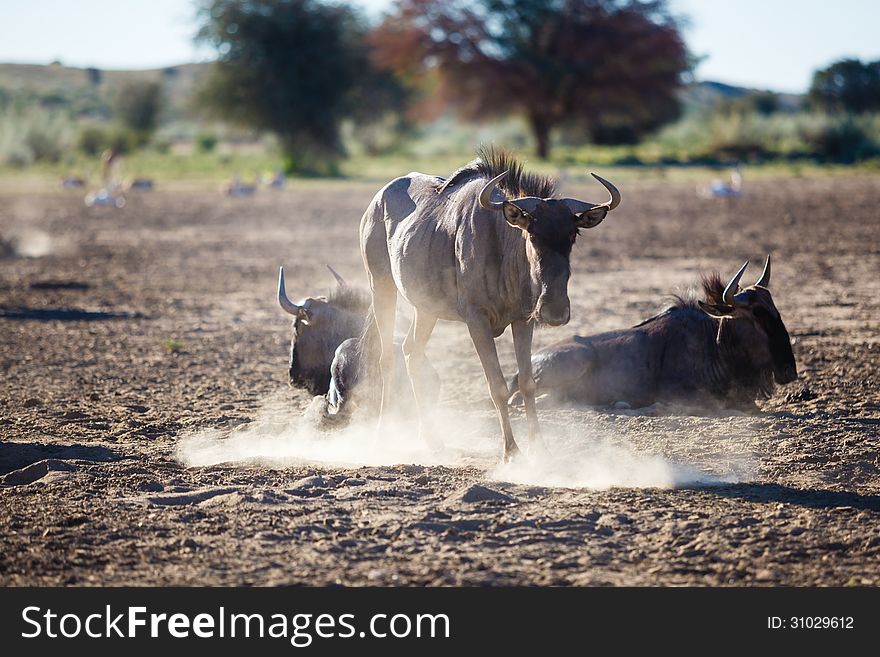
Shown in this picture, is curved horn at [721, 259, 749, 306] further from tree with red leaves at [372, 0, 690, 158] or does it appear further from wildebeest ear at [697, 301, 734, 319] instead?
tree with red leaves at [372, 0, 690, 158]

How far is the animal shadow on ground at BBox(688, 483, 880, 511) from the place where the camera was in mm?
5730

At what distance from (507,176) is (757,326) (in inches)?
107

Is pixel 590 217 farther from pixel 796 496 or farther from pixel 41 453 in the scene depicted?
pixel 41 453

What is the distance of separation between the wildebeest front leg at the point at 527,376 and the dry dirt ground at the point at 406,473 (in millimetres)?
307

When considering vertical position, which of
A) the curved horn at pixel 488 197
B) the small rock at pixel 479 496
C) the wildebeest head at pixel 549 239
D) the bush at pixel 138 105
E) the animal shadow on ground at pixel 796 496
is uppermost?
the bush at pixel 138 105

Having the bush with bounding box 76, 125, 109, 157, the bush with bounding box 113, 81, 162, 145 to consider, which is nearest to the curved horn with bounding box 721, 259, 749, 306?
the bush with bounding box 76, 125, 109, 157

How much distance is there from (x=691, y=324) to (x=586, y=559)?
3.92m

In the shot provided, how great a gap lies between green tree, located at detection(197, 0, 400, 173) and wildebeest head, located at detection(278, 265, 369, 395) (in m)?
40.7

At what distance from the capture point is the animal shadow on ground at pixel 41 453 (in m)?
6.69

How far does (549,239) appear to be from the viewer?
5.84 m

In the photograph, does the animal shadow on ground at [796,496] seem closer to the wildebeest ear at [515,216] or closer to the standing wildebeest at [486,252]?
the standing wildebeest at [486,252]

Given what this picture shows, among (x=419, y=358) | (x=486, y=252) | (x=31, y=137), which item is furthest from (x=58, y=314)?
(x=31, y=137)

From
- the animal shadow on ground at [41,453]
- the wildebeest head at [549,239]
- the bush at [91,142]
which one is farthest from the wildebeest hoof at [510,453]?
the bush at [91,142]

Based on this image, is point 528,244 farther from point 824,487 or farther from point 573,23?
point 573,23
